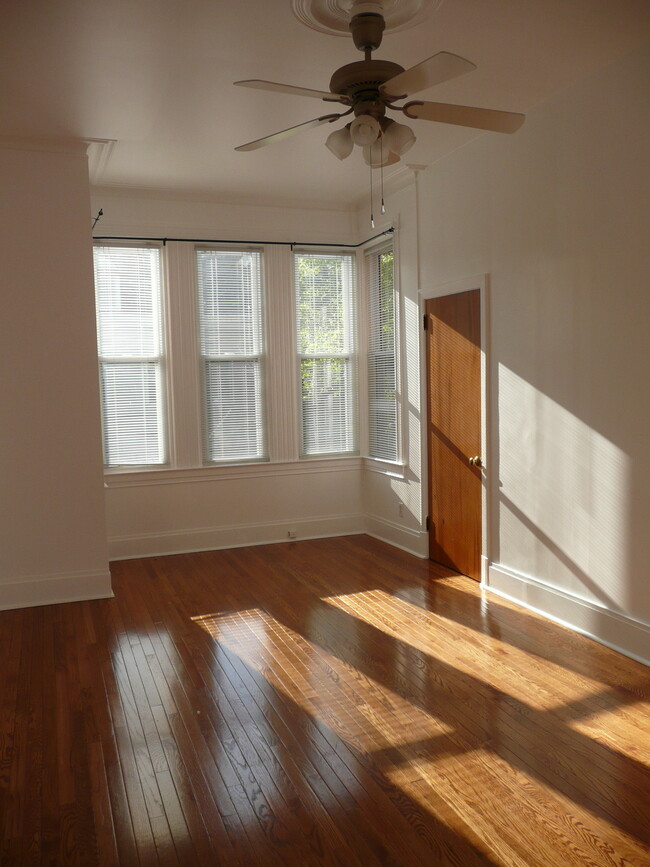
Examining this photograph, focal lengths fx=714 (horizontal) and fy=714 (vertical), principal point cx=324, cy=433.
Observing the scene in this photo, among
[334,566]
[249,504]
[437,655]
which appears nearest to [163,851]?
[437,655]

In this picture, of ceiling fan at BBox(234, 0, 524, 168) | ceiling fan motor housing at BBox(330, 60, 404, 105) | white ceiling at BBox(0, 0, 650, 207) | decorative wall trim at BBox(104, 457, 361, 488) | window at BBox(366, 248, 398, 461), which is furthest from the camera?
window at BBox(366, 248, 398, 461)

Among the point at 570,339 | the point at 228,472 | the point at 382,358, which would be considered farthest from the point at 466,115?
the point at 228,472

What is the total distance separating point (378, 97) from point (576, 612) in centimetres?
296

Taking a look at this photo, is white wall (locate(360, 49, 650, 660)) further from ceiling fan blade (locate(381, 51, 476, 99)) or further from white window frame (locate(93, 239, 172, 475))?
white window frame (locate(93, 239, 172, 475))

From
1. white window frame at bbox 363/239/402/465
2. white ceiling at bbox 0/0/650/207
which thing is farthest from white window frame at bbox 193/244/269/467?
white ceiling at bbox 0/0/650/207

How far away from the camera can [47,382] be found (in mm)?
4688

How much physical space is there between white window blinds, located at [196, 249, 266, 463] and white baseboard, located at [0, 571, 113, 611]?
167 cm

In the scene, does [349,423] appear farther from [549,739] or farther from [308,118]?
[549,739]

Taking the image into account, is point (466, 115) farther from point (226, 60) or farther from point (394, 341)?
point (394, 341)

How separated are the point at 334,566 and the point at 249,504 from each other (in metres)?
1.16

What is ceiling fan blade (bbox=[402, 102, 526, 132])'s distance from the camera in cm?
266

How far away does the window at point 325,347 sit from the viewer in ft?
21.4

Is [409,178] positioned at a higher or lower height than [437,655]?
higher

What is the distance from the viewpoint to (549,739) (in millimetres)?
2916
